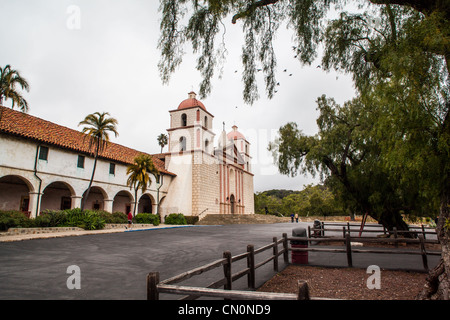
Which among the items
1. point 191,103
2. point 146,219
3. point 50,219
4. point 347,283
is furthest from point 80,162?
point 347,283

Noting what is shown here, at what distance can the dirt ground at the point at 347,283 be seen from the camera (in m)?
5.34

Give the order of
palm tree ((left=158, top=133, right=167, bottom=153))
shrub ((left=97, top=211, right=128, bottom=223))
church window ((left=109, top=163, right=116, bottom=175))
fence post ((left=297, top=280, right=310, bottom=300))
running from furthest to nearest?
1. palm tree ((left=158, top=133, right=167, bottom=153))
2. church window ((left=109, top=163, right=116, bottom=175))
3. shrub ((left=97, top=211, right=128, bottom=223))
4. fence post ((left=297, top=280, right=310, bottom=300))

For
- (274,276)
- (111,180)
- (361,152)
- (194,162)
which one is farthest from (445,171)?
(194,162)

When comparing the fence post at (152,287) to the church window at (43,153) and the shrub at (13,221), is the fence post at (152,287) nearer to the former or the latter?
the shrub at (13,221)

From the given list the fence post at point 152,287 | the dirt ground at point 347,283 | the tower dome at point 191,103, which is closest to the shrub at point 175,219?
the tower dome at point 191,103

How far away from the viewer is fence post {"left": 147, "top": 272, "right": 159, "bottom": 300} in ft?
9.89

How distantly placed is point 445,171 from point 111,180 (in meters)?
24.3

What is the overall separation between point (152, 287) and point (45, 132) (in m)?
21.5

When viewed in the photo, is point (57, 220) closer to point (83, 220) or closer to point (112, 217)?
point (83, 220)

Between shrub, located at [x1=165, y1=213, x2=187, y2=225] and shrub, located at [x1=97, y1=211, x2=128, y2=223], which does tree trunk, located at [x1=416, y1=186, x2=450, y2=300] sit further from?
shrub, located at [x1=165, y1=213, x2=187, y2=225]

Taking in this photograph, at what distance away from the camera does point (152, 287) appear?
3053 mm

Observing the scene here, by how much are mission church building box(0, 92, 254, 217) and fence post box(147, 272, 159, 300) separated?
18148mm

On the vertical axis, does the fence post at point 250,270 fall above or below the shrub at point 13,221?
below

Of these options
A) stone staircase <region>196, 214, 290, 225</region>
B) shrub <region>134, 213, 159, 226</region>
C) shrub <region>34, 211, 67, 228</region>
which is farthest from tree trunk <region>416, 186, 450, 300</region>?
stone staircase <region>196, 214, 290, 225</region>
